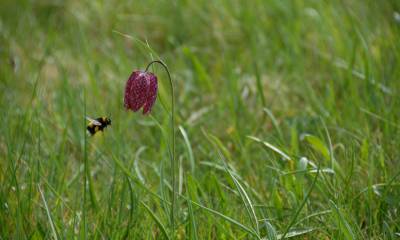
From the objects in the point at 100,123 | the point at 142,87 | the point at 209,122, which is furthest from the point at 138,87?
the point at 209,122

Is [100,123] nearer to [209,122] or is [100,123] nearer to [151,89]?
[151,89]

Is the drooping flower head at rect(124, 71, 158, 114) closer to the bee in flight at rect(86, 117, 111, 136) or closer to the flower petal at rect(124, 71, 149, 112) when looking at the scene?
the flower petal at rect(124, 71, 149, 112)

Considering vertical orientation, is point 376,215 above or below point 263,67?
below

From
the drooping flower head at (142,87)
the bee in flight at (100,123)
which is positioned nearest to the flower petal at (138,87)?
the drooping flower head at (142,87)

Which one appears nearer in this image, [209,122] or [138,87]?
[138,87]

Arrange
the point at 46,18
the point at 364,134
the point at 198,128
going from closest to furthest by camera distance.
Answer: the point at 364,134
the point at 198,128
the point at 46,18

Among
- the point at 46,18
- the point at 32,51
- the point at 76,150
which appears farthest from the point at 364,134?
the point at 46,18

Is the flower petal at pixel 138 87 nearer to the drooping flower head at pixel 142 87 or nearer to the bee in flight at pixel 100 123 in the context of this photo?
the drooping flower head at pixel 142 87

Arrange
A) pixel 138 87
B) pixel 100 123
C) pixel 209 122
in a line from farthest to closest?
pixel 209 122
pixel 100 123
pixel 138 87

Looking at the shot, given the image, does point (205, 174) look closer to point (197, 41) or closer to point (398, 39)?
point (398, 39)
